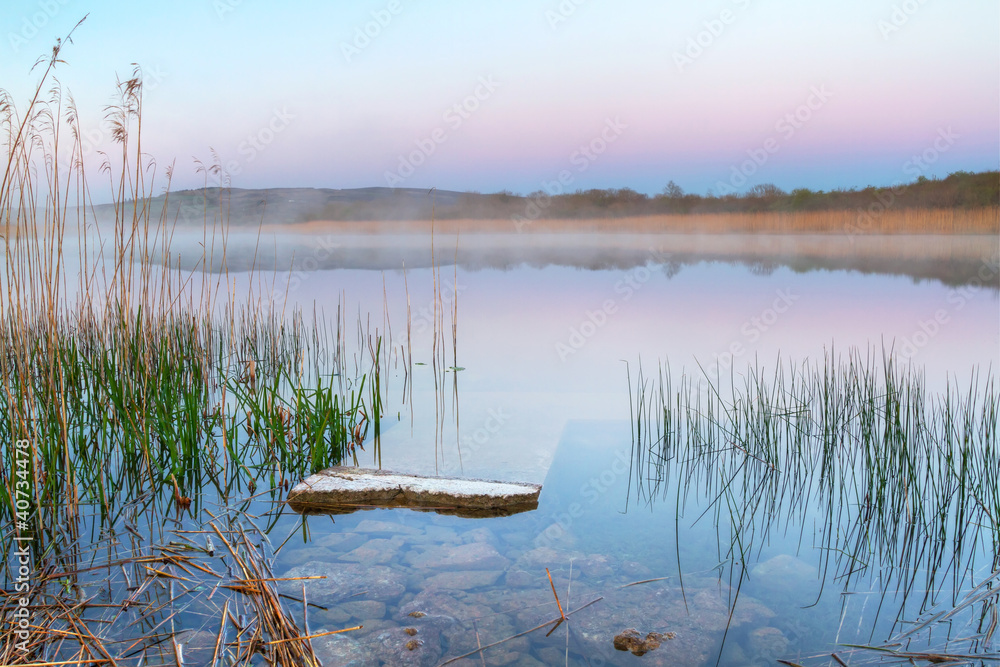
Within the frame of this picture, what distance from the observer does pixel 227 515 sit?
2.48 meters

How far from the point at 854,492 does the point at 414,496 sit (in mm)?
1789

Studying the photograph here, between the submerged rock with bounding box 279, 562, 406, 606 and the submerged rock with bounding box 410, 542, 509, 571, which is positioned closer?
the submerged rock with bounding box 279, 562, 406, 606

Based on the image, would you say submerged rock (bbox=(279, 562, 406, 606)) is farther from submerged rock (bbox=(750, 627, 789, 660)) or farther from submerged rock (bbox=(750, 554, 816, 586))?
submerged rock (bbox=(750, 554, 816, 586))

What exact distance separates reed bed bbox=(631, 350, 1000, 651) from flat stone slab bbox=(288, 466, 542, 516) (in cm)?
58

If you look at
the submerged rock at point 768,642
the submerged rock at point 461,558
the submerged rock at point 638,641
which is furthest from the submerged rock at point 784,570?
the submerged rock at point 461,558

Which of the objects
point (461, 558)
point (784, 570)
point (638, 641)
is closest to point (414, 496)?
point (461, 558)

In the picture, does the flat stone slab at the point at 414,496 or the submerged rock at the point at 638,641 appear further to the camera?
the flat stone slab at the point at 414,496

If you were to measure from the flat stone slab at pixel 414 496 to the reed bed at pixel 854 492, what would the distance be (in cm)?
58

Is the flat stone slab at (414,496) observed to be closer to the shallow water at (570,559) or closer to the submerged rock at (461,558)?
the shallow water at (570,559)

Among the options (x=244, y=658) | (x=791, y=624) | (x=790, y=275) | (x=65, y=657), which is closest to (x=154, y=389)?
(x=65, y=657)

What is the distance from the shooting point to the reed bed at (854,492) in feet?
7.00

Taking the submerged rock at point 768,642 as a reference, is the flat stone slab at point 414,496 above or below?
above

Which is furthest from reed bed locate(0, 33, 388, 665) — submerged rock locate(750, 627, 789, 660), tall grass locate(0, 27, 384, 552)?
submerged rock locate(750, 627, 789, 660)

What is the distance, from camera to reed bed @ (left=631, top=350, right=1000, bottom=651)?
7.00ft
